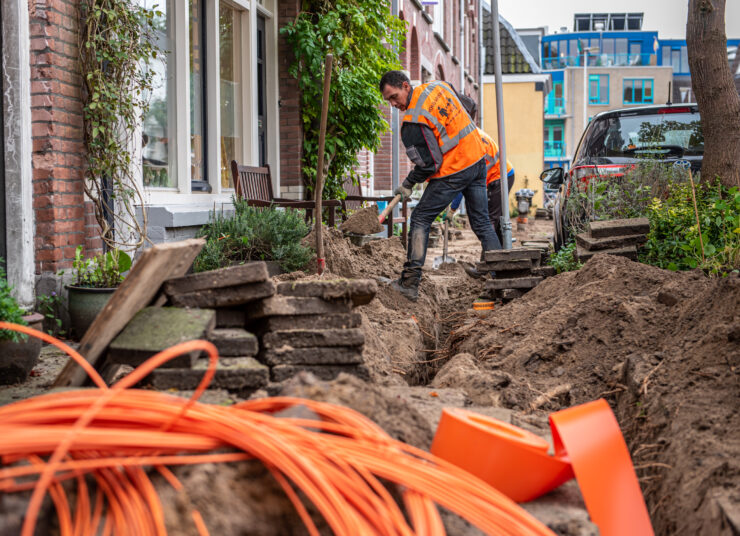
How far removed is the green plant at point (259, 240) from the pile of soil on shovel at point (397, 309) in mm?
303

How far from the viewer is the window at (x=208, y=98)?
6.79 m

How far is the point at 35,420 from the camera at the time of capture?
1848 millimetres

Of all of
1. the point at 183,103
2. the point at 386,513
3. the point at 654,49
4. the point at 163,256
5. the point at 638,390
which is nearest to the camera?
the point at 386,513

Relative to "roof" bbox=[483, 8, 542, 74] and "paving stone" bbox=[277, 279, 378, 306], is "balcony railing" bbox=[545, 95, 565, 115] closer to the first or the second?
"roof" bbox=[483, 8, 542, 74]

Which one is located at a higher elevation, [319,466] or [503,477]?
[319,466]

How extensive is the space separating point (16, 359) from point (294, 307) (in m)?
1.72

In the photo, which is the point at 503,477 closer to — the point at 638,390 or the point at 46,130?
the point at 638,390

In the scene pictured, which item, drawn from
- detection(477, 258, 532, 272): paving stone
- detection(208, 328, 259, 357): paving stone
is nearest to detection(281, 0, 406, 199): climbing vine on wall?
detection(477, 258, 532, 272): paving stone

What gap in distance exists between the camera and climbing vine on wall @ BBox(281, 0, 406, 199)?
9.10 meters

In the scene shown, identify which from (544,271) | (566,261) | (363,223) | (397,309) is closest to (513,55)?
(363,223)

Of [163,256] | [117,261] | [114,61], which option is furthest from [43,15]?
[163,256]

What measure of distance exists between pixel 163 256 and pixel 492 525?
1.48m

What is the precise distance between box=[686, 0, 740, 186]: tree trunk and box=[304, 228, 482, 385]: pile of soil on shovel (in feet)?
8.41

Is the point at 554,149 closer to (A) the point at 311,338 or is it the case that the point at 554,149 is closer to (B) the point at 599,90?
(B) the point at 599,90
